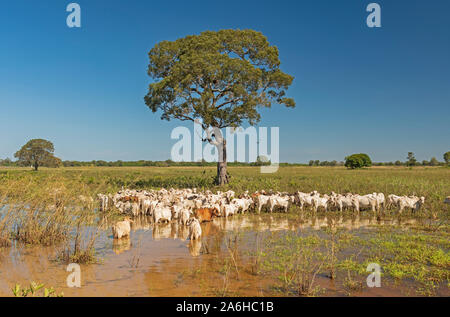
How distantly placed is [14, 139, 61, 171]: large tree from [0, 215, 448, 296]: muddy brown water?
62.9 meters

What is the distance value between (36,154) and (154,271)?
68.8 meters

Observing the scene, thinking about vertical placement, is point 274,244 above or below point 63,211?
below

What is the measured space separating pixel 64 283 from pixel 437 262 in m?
7.92

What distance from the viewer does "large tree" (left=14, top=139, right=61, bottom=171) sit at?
210 feet

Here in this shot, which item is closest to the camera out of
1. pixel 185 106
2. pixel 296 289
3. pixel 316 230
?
pixel 296 289

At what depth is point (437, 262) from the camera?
23.9 feet

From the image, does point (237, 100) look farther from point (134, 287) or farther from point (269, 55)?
point (134, 287)

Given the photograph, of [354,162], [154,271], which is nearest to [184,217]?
[154,271]

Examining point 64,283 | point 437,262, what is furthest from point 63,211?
point 437,262

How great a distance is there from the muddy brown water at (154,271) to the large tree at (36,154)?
206 feet

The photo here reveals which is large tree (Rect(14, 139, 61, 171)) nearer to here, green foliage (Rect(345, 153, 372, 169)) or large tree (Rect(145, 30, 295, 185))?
large tree (Rect(145, 30, 295, 185))

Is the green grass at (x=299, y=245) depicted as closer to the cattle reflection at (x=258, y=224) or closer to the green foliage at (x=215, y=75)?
the cattle reflection at (x=258, y=224)

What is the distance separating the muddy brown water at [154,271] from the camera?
5.78 m

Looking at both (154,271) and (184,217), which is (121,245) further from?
(184,217)
